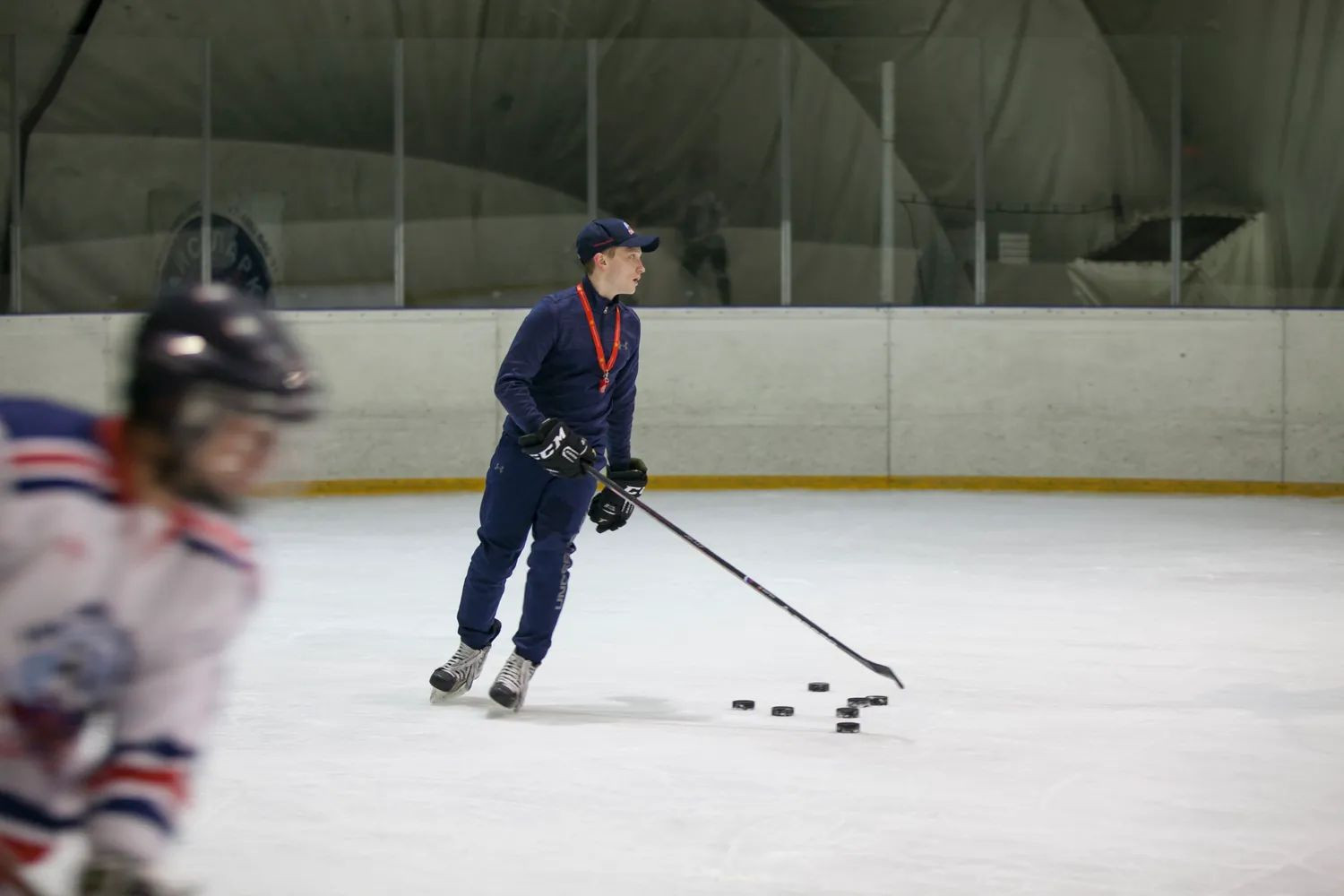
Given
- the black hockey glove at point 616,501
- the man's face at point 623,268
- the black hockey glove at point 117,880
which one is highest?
the man's face at point 623,268

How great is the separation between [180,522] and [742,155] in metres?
9.03

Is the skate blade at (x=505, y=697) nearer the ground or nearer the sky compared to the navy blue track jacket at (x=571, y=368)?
nearer the ground

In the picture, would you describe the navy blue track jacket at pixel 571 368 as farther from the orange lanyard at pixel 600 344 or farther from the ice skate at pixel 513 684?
the ice skate at pixel 513 684

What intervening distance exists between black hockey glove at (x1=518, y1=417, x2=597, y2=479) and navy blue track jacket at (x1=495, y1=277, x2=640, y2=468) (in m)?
0.07

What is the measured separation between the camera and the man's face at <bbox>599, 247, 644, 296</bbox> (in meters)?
4.58

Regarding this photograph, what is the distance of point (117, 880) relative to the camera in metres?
1.32

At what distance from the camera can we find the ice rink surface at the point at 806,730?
3.22 metres

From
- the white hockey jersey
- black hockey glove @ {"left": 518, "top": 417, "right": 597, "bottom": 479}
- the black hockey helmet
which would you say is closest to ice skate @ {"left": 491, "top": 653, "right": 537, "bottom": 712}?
black hockey glove @ {"left": 518, "top": 417, "right": 597, "bottom": 479}

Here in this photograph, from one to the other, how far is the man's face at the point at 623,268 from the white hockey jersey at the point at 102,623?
3.19 meters

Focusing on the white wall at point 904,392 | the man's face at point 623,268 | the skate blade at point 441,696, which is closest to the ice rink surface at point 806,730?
the skate blade at point 441,696

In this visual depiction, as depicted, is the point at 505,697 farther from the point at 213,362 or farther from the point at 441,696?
the point at 213,362

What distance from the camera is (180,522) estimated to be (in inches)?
55.1

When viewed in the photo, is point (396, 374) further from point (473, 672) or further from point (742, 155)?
point (473, 672)

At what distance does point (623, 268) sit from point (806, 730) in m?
1.21
